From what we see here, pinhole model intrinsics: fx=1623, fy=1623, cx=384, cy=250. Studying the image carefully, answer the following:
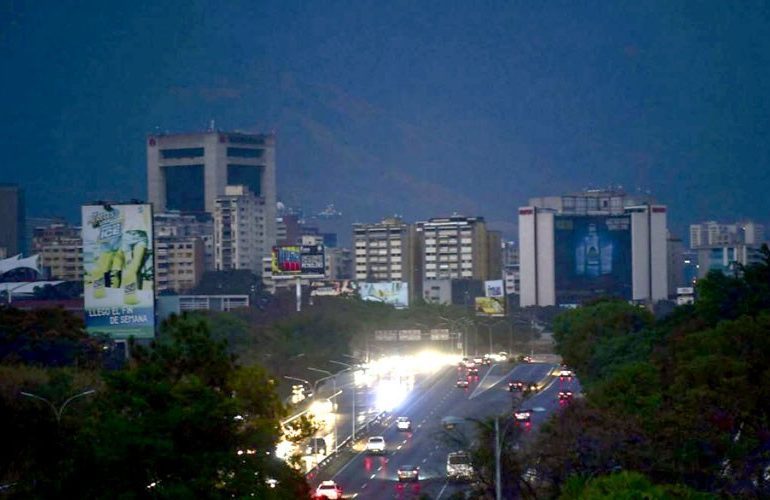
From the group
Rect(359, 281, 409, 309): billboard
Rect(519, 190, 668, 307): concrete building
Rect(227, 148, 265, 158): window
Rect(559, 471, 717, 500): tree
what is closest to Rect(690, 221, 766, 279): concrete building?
Rect(519, 190, 668, 307): concrete building

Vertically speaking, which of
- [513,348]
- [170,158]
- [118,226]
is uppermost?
[170,158]

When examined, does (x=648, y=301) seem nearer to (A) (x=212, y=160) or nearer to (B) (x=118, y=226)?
(A) (x=212, y=160)

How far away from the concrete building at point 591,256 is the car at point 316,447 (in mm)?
72741

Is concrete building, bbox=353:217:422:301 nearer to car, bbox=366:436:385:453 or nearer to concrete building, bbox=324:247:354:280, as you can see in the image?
concrete building, bbox=324:247:354:280

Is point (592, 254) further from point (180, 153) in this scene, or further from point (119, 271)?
point (119, 271)

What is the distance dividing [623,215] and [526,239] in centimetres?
747

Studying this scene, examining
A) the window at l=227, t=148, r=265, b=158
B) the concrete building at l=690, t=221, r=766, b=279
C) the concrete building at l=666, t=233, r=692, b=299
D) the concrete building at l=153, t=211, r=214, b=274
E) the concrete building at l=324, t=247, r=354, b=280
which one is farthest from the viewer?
the window at l=227, t=148, r=265, b=158

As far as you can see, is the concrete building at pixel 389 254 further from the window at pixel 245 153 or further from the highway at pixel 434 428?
the highway at pixel 434 428

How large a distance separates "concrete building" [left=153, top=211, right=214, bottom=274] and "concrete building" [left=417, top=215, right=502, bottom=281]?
55.3 feet

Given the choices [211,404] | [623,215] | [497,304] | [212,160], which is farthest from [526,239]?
[211,404]

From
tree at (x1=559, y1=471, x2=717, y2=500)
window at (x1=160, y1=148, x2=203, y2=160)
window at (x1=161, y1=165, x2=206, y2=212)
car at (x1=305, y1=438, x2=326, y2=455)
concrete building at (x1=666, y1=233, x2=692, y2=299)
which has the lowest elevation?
car at (x1=305, y1=438, x2=326, y2=455)

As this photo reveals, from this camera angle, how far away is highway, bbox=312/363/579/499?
31.6m

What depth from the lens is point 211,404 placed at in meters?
20.4

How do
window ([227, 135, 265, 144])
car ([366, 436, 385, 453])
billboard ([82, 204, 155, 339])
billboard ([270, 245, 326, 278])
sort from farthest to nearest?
1. window ([227, 135, 265, 144])
2. billboard ([270, 245, 326, 278])
3. billboard ([82, 204, 155, 339])
4. car ([366, 436, 385, 453])
